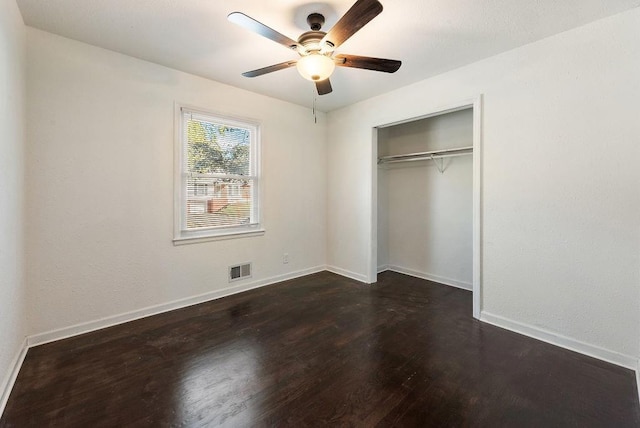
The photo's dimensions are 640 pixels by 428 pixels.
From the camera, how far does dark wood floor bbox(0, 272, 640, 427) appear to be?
5.23 feet

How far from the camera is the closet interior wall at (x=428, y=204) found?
378cm

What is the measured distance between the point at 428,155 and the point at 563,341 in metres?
2.53

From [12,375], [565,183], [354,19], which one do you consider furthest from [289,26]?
[12,375]

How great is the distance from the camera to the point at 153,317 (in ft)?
9.36

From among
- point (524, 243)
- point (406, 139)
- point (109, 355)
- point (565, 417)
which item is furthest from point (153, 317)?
point (406, 139)

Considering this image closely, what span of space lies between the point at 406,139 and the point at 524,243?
7.66ft

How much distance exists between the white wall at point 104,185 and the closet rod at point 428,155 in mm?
2201

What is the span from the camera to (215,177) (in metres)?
3.37

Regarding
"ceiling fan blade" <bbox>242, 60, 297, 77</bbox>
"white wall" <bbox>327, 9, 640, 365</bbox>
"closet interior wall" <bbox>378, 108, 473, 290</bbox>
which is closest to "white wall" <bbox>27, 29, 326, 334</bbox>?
"ceiling fan blade" <bbox>242, 60, 297, 77</bbox>

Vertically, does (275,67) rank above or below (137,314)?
above

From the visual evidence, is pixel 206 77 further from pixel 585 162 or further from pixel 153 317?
pixel 585 162

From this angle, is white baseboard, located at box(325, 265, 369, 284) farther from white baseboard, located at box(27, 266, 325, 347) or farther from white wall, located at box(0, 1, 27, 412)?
white wall, located at box(0, 1, 27, 412)

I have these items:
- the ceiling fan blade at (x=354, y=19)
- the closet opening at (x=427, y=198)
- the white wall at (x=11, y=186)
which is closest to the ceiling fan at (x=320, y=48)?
the ceiling fan blade at (x=354, y=19)

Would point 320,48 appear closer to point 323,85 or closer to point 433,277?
point 323,85
